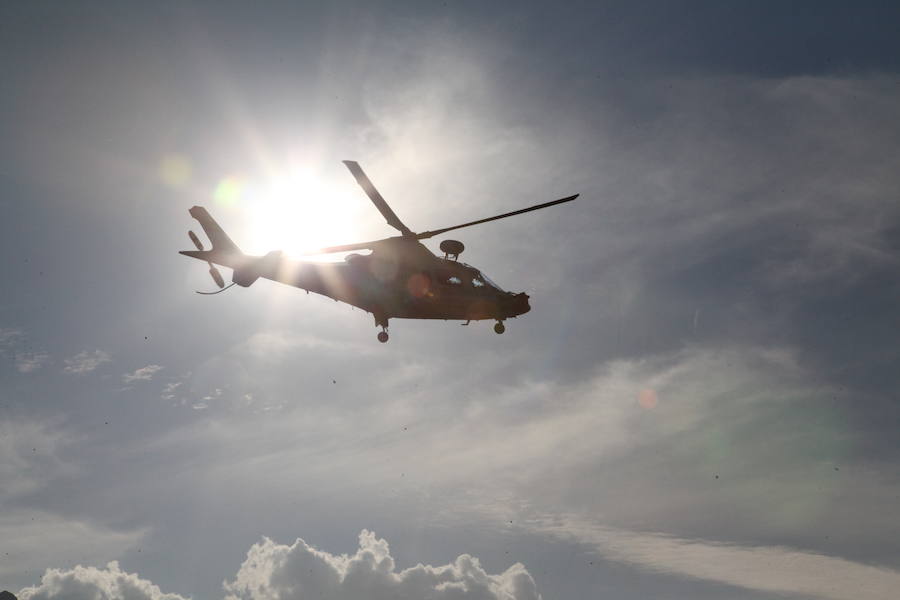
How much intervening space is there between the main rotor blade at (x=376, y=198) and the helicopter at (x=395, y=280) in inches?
11.4

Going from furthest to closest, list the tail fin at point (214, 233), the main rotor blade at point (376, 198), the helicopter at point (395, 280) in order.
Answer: the tail fin at point (214, 233) < the helicopter at point (395, 280) < the main rotor blade at point (376, 198)

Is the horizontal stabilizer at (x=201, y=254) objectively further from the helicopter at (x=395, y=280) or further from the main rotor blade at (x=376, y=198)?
the main rotor blade at (x=376, y=198)

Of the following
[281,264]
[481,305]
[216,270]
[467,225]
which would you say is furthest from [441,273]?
[216,270]

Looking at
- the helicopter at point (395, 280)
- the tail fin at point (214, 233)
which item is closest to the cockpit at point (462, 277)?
the helicopter at point (395, 280)

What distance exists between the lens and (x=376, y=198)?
113 feet

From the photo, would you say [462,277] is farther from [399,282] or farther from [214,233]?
[214,233]

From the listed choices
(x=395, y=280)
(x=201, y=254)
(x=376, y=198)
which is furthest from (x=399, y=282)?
(x=201, y=254)

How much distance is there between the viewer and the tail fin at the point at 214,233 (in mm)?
40469

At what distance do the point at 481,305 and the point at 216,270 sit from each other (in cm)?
1567

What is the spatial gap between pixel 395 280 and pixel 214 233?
12.3m

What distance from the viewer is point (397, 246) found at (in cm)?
3672

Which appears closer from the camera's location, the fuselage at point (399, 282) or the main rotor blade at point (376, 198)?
the main rotor blade at point (376, 198)

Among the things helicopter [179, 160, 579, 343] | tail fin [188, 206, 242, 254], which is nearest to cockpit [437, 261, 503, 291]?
helicopter [179, 160, 579, 343]

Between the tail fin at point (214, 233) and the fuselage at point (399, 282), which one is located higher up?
the tail fin at point (214, 233)
